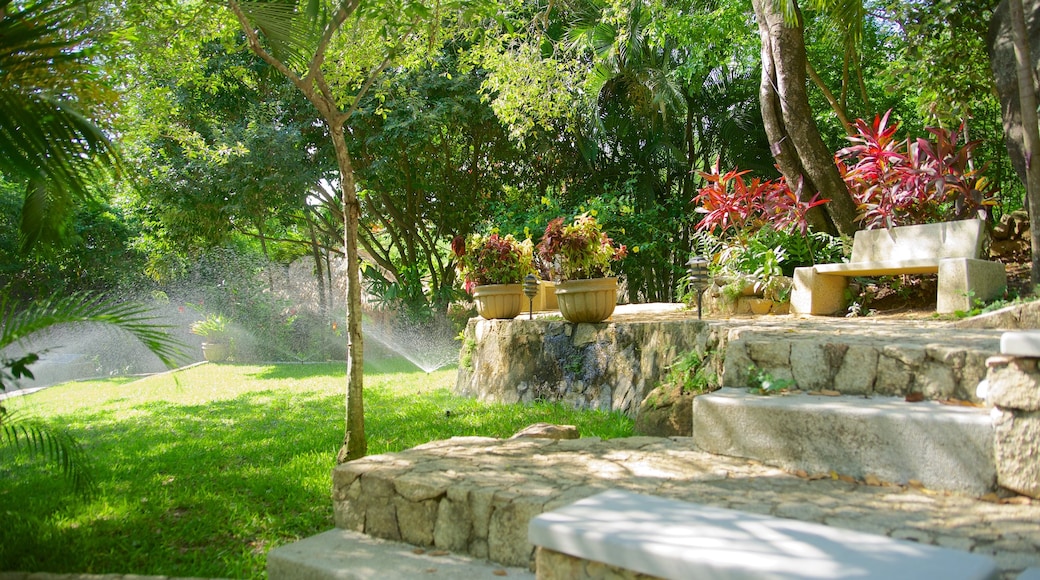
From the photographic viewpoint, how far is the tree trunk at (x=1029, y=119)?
15.8 ft

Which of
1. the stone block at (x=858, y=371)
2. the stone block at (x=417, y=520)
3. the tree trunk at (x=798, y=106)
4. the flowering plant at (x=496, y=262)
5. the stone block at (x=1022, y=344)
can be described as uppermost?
the tree trunk at (x=798, y=106)

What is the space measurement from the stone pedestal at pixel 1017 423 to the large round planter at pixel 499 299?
4.88 metres

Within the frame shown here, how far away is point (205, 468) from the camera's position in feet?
15.8

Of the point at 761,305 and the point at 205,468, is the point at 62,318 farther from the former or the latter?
the point at 761,305

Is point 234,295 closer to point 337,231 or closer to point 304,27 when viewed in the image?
point 337,231

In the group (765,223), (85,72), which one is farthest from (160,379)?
(765,223)

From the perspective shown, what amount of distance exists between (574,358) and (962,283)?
298cm

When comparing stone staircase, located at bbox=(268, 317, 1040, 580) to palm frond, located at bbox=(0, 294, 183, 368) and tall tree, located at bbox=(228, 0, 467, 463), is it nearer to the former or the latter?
tall tree, located at bbox=(228, 0, 467, 463)

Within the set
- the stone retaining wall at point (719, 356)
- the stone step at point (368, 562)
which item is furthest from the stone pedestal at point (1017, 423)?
the stone step at point (368, 562)

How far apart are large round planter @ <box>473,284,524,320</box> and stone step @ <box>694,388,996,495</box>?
3.80 m

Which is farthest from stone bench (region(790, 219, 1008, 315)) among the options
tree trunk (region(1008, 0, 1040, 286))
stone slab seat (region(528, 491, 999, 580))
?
stone slab seat (region(528, 491, 999, 580))

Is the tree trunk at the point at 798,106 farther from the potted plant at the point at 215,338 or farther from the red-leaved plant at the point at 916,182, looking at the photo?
the potted plant at the point at 215,338

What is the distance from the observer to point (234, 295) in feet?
46.4

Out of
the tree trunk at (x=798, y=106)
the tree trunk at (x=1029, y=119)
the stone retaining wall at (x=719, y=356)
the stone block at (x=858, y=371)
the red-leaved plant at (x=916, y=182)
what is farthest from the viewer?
the tree trunk at (x=798, y=106)
